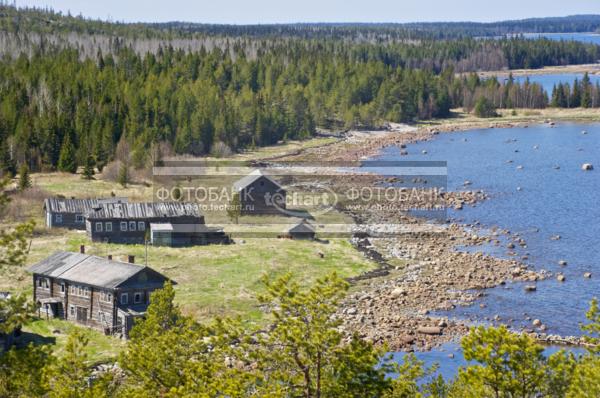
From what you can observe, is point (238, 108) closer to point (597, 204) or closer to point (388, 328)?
point (597, 204)

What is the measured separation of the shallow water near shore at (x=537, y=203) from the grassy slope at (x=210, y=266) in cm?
1040

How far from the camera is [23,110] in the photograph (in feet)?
331

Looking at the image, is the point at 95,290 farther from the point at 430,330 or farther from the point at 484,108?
the point at 484,108

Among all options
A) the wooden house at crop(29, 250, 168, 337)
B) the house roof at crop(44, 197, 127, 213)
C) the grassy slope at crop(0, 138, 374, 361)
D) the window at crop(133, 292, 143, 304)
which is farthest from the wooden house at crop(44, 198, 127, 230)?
the window at crop(133, 292, 143, 304)

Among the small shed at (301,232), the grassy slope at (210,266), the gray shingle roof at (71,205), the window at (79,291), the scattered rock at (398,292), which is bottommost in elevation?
the scattered rock at (398,292)

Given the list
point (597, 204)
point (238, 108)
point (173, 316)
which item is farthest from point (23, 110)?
point (173, 316)

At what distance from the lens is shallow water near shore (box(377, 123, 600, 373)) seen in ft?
166

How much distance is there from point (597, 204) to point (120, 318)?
50.6 meters

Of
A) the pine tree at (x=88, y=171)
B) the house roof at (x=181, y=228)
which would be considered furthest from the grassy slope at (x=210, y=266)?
the pine tree at (x=88, y=171)

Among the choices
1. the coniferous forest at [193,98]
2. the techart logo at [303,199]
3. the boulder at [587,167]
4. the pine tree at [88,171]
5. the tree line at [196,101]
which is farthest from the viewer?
the boulder at [587,167]

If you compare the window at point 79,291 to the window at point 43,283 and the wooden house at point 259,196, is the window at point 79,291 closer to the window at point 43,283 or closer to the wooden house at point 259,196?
the window at point 43,283

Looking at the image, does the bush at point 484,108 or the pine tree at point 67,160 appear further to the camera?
the bush at point 484,108

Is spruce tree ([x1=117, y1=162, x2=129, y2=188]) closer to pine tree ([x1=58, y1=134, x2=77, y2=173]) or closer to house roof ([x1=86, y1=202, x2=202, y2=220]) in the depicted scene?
pine tree ([x1=58, y1=134, x2=77, y2=173])

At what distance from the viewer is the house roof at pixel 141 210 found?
62.1 meters
